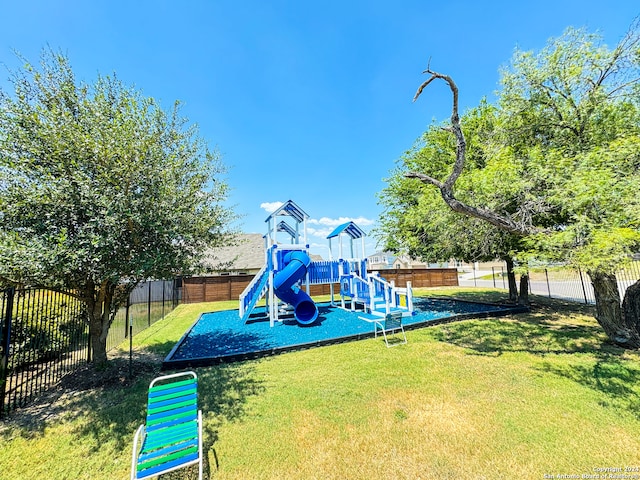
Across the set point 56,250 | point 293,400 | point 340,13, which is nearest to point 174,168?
point 56,250

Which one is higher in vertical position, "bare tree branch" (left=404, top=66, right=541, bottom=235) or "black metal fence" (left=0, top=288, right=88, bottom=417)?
"bare tree branch" (left=404, top=66, right=541, bottom=235)

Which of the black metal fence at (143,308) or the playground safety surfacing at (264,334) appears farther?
the black metal fence at (143,308)

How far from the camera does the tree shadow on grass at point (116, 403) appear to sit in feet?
13.1

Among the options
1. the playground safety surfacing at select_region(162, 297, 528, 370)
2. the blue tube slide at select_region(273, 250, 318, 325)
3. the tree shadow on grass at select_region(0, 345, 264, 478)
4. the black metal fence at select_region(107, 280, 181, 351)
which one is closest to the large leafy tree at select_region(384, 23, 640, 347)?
the playground safety surfacing at select_region(162, 297, 528, 370)

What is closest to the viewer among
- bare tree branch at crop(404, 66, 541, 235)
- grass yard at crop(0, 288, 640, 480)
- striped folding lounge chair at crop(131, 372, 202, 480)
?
striped folding lounge chair at crop(131, 372, 202, 480)

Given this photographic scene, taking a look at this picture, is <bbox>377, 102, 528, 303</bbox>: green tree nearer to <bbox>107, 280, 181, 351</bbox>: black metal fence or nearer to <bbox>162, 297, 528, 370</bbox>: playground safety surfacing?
<bbox>162, 297, 528, 370</bbox>: playground safety surfacing

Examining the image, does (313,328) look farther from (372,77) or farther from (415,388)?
(372,77)

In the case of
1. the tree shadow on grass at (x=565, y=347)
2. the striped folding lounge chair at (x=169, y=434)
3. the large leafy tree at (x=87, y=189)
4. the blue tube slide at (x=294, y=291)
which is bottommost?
the tree shadow on grass at (x=565, y=347)

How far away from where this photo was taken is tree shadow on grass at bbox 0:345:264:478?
13.1 ft

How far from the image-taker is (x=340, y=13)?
9320 millimetres

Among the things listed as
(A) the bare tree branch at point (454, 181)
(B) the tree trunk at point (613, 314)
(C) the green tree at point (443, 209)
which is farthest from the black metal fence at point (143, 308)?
(B) the tree trunk at point (613, 314)

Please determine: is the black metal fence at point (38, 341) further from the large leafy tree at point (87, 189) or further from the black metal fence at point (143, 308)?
the black metal fence at point (143, 308)

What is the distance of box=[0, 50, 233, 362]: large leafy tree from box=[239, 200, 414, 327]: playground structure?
5.58m

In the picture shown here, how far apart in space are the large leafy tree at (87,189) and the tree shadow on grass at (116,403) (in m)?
0.81
